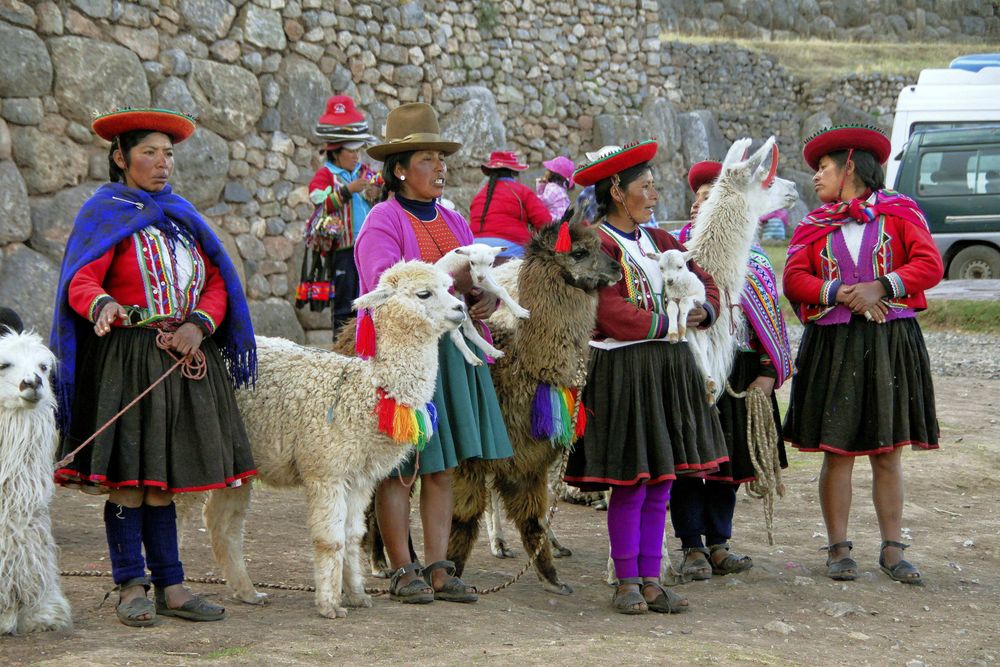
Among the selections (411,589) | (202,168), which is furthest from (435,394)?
(202,168)

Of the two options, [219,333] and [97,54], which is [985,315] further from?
[219,333]

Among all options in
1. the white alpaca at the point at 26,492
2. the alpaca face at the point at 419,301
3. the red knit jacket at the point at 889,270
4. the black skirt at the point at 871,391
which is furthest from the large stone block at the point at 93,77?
the black skirt at the point at 871,391

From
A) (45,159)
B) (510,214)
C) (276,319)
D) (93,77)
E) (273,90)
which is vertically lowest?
(276,319)

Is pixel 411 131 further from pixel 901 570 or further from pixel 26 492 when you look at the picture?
pixel 901 570

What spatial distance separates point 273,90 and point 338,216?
2971 mm

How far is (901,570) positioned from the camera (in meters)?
5.13

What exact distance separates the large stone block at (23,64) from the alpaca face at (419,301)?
5055 mm

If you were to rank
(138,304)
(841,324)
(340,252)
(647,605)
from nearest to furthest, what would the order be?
(138,304)
(647,605)
(841,324)
(340,252)

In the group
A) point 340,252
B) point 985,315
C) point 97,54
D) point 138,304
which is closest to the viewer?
point 138,304

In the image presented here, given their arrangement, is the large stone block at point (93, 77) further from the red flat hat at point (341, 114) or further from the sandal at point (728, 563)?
the sandal at point (728, 563)

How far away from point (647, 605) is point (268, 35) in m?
6.91

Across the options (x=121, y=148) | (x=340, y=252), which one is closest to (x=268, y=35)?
(x=340, y=252)

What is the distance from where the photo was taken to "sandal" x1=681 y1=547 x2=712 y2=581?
16.9 feet

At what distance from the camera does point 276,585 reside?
14.9 feet
